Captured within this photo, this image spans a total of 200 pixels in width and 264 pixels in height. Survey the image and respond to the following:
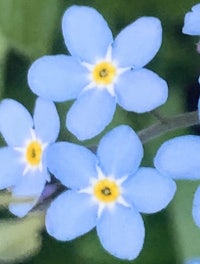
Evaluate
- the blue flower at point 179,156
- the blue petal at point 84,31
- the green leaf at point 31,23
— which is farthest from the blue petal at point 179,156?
the green leaf at point 31,23

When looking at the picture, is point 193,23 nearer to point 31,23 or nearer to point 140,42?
point 140,42

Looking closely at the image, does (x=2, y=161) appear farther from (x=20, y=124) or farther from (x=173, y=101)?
(x=173, y=101)

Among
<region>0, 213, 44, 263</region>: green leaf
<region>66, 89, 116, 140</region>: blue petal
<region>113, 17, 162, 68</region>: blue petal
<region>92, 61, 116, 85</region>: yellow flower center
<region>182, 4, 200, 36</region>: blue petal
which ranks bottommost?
<region>0, 213, 44, 263</region>: green leaf

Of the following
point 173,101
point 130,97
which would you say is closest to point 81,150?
point 130,97

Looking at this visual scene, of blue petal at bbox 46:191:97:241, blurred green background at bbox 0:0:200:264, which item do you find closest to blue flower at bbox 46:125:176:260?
blue petal at bbox 46:191:97:241

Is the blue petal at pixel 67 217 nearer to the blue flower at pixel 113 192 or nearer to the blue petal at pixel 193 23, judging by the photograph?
the blue flower at pixel 113 192

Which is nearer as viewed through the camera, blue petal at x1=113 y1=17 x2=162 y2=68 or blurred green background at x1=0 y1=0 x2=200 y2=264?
blue petal at x1=113 y1=17 x2=162 y2=68

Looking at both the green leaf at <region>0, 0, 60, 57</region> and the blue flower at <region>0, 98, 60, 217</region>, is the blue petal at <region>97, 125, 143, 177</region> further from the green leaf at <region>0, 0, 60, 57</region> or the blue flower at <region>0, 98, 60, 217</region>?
the green leaf at <region>0, 0, 60, 57</region>
